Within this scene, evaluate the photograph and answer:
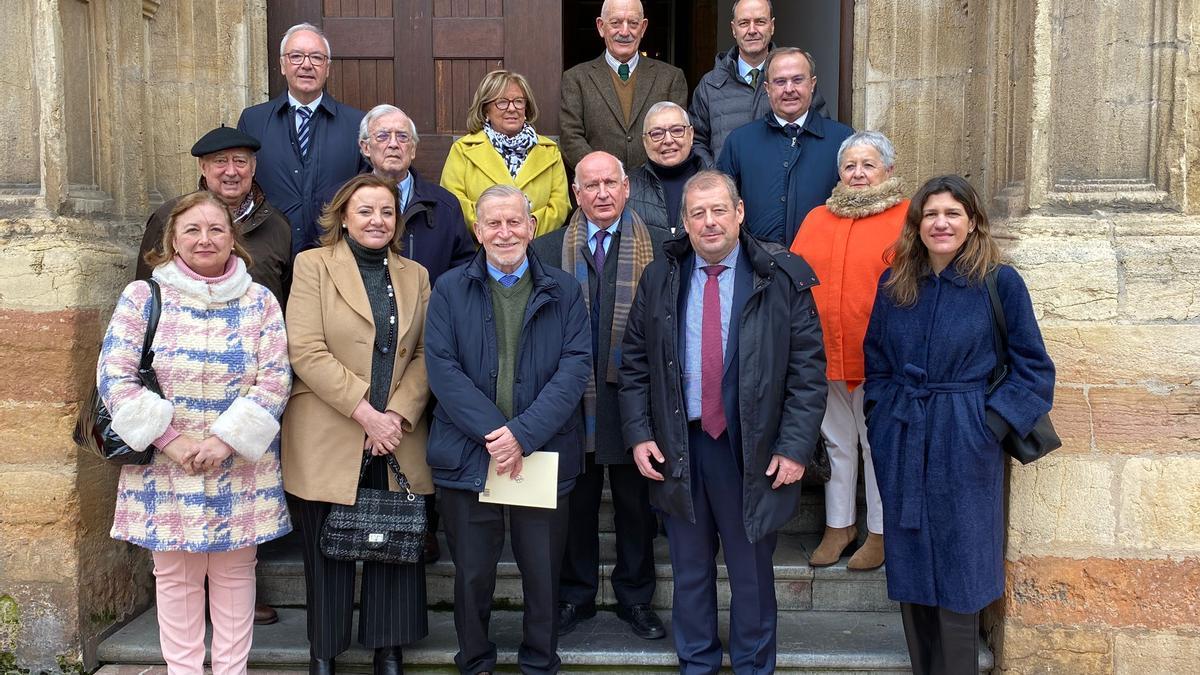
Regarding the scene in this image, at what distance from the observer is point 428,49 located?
5008 mm

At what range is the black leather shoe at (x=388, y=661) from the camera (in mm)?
3637

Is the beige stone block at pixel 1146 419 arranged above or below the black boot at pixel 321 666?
above

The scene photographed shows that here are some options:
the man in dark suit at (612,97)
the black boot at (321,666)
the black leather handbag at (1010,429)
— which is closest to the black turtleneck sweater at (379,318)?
the black boot at (321,666)

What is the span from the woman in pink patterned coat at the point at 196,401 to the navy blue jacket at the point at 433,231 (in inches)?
27.6

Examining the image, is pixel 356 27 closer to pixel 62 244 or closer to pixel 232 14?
pixel 232 14

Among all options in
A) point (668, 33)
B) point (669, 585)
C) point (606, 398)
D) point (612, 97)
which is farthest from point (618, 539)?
point (668, 33)

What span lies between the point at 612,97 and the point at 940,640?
2.75m

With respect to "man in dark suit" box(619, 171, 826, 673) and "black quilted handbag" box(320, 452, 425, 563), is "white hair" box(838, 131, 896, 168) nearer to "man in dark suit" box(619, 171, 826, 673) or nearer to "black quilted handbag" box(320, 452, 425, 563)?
"man in dark suit" box(619, 171, 826, 673)

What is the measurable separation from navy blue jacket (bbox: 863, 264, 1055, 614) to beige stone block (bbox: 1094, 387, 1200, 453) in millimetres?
567

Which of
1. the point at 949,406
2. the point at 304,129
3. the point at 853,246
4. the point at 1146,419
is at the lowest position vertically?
the point at 1146,419

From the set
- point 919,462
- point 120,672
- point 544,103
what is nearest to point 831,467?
point 919,462

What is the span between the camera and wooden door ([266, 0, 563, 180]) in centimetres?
498

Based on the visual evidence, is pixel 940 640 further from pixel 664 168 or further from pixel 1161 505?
pixel 664 168

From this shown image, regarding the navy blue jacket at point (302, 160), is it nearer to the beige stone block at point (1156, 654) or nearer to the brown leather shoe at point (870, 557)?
the brown leather shoe at point (870, 557)
